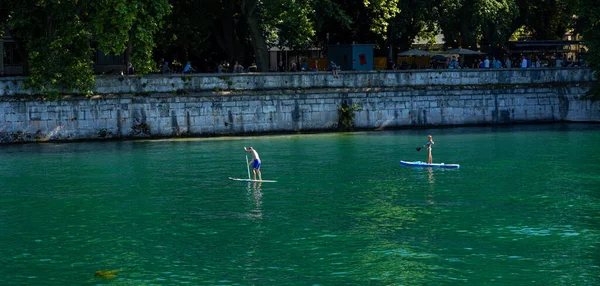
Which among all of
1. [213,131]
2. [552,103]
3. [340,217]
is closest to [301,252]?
[340,217]

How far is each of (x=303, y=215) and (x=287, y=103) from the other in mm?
23113

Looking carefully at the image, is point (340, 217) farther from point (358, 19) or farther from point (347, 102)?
point (358, 19)

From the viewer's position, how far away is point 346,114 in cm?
5309

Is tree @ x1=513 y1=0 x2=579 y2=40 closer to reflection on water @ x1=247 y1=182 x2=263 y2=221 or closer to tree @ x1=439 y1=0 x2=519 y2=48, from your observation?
tree @ x1=439 y1=0 x2=519 y2=48

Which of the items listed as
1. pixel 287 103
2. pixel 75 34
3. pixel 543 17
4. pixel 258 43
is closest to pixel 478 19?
pixel 543 17

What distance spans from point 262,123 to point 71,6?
36.0ft

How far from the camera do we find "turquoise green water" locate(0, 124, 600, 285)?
75.2ft

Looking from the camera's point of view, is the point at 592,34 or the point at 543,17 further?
the point at 543,17

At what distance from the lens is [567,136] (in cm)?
4953

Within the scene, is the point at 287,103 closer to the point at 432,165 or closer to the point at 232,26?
the point at 232,26

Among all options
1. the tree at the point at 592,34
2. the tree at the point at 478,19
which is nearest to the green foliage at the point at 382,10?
the tree at the point at 478,19

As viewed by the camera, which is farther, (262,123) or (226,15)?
(226,15)

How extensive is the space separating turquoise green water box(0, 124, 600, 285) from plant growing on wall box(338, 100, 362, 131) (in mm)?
6176

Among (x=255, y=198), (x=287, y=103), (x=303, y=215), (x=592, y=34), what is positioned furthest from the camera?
(x=592, y=34)
